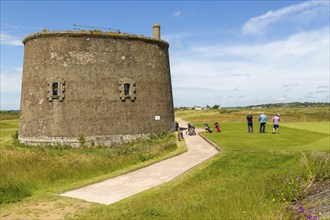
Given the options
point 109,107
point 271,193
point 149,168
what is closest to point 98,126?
point 109,107

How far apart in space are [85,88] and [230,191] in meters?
16.3

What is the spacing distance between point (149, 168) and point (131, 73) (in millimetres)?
12190

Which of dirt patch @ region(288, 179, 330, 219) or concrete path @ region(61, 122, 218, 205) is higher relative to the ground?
dirt patch @ region(288, 179, 330, 219)

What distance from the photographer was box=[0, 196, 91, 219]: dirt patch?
8945 millimetres

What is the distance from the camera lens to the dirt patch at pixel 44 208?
352 inches

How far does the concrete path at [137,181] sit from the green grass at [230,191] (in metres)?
0.60

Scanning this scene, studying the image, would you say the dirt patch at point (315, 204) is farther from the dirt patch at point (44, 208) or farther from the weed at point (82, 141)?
the weed at point (82, 141)

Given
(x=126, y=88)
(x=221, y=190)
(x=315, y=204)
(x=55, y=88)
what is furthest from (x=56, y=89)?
(x=315, y=204)

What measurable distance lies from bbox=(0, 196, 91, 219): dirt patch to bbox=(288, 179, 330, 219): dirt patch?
5.77m

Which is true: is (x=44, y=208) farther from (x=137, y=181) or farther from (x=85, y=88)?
(x=85, y=88)

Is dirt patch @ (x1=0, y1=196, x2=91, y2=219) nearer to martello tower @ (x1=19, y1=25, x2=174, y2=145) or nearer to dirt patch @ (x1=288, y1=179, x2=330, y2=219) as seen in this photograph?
dirt patch @ (x1=288, y1=179, x2=330, y2=219)

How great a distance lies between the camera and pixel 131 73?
82.1 feet

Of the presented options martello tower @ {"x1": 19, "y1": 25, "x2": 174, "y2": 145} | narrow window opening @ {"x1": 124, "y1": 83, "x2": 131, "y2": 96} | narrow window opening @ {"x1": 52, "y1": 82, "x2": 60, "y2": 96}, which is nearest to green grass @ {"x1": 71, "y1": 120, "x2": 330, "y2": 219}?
martello tower @ {"x1": 19, "y1": 25, "x2": 174, "y2": 145}

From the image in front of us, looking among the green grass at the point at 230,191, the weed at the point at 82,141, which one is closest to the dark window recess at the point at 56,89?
the weed at the point at 82,141
